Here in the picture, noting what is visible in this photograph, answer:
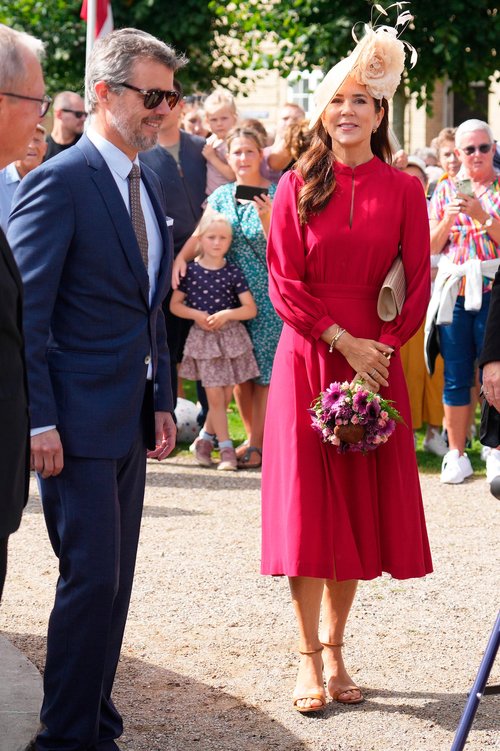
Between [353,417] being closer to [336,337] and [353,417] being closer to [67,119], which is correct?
[336,337]

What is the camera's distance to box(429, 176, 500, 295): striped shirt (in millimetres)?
8625

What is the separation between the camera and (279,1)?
2038 cm

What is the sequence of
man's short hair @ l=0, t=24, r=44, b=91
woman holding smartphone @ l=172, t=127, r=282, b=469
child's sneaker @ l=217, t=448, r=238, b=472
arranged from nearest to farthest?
1. man's short hair @ l=0, t=24, r=44, b=91
2. woman holding smartphone @ l=172, t=127, r=282, b=469
3. child's sneaker @ l=217, t=448, r=238, b=472

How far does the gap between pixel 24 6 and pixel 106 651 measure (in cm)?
2102

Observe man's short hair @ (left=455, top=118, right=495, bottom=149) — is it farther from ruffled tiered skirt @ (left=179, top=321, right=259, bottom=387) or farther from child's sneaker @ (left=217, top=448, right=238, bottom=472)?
child's sneaker @ (left=217, top=448, right=238, bottom=472)

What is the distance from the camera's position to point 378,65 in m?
4.63

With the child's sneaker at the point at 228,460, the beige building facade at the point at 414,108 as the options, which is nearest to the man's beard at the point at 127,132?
the child's sneaker at the point at 228,460

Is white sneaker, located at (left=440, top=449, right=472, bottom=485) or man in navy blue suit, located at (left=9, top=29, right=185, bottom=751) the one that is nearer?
man in navy blue suit, located at (left=9, top=29, right=185, bottom=751)

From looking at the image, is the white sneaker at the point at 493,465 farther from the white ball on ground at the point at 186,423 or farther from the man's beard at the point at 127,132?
the man's beard at the point at 127,132

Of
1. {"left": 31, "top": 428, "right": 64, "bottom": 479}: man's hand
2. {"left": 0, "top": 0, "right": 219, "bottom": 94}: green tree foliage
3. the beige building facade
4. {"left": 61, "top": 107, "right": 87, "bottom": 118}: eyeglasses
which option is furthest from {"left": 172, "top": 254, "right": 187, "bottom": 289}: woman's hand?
the beige building facade

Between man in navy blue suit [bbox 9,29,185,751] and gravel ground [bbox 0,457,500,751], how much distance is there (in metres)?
0.51

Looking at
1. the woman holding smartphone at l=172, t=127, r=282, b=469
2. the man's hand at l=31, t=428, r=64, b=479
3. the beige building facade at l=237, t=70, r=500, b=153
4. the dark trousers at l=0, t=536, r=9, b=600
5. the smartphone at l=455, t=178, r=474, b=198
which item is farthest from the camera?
the beige building facade at l=237, t=70, r=500, b=153

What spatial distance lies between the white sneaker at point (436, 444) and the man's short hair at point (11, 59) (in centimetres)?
687

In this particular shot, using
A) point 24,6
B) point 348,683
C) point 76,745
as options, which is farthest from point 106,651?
point 24,6
